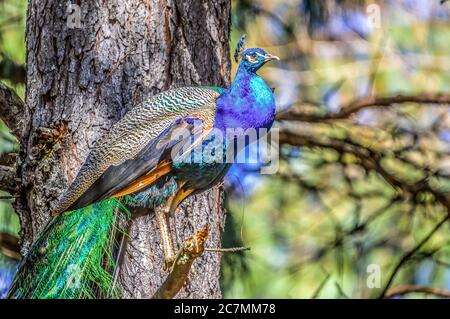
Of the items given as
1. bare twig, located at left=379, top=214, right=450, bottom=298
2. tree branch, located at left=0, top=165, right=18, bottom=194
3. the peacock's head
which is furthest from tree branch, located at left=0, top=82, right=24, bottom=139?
bare twig, located at left=379, top=214, right=450, bottom=298

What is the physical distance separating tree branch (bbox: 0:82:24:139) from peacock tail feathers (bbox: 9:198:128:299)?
2.03 feet

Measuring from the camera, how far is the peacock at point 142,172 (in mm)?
2322

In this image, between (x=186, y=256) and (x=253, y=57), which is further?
(x=253, y=57)

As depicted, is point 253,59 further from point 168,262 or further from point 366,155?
point 366,155

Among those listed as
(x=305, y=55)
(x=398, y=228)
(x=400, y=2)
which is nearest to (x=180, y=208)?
(x=398, y=228)

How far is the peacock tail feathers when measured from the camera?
2.41 metres

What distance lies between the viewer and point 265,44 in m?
4.49

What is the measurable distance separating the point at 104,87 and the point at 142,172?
18.7 inches

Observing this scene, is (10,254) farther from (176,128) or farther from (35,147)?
(176,128)

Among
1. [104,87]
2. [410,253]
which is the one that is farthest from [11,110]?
[410,253]

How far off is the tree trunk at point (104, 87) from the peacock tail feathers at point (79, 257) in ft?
0.42

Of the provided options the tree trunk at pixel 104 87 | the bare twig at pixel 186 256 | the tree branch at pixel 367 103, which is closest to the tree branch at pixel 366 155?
the tree branch at pixel 367 103

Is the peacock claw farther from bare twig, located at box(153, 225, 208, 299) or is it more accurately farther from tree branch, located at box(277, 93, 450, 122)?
tree branch, located at box(277, 93, 450, 122)

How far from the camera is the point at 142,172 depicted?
7.58ft
